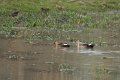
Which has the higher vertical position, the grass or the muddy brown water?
the muddy brown water

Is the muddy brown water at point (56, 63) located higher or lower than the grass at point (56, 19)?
higher

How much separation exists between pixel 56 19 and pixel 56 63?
2737cm

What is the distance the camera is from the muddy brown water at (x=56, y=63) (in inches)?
701

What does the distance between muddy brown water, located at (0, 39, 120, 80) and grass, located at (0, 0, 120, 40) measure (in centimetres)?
698

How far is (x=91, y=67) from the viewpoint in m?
20.1

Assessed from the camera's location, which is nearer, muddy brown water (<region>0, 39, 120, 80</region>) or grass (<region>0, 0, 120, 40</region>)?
muddy brown water (<region>0, 39, 120, 80</region>)

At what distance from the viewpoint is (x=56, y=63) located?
2100cm

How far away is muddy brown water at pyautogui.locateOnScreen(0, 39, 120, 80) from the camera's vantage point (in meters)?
17.8

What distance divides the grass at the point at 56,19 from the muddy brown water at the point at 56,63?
6.98 metres

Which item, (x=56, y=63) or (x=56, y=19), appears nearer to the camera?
(x=56, y=63)

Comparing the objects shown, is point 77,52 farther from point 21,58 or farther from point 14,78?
point 14,78

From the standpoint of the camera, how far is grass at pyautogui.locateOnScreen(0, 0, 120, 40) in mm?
38344

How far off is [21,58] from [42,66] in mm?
2487

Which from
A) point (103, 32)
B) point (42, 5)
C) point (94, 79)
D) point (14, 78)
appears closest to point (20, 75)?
point (14, 78)
